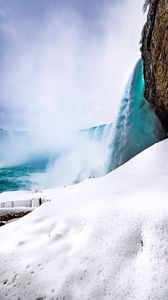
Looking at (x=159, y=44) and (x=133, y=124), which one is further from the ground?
(x=133, y=124)

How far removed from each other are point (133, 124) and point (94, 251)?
26.3 metres

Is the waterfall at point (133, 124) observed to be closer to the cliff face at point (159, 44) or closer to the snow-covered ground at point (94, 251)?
the cliff face at point (159, 44)

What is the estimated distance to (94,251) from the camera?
2.84m

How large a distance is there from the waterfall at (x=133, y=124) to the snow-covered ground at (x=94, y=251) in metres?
22.3

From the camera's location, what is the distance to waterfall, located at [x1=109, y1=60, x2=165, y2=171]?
26164mm

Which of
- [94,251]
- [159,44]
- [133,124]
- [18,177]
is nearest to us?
[94,251]

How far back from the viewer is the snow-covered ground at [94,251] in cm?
249

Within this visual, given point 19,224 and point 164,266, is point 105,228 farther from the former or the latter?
point 19,224

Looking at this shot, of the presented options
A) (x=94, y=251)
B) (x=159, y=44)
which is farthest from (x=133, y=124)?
(x=94, y=251)

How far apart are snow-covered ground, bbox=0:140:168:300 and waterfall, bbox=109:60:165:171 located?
22.3 meters

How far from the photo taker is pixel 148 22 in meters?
7.72

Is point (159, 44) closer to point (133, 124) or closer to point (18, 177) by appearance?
point (133, 124)

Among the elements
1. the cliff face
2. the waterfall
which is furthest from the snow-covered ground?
the waterfall

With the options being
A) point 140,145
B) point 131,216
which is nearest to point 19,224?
point 131,216
